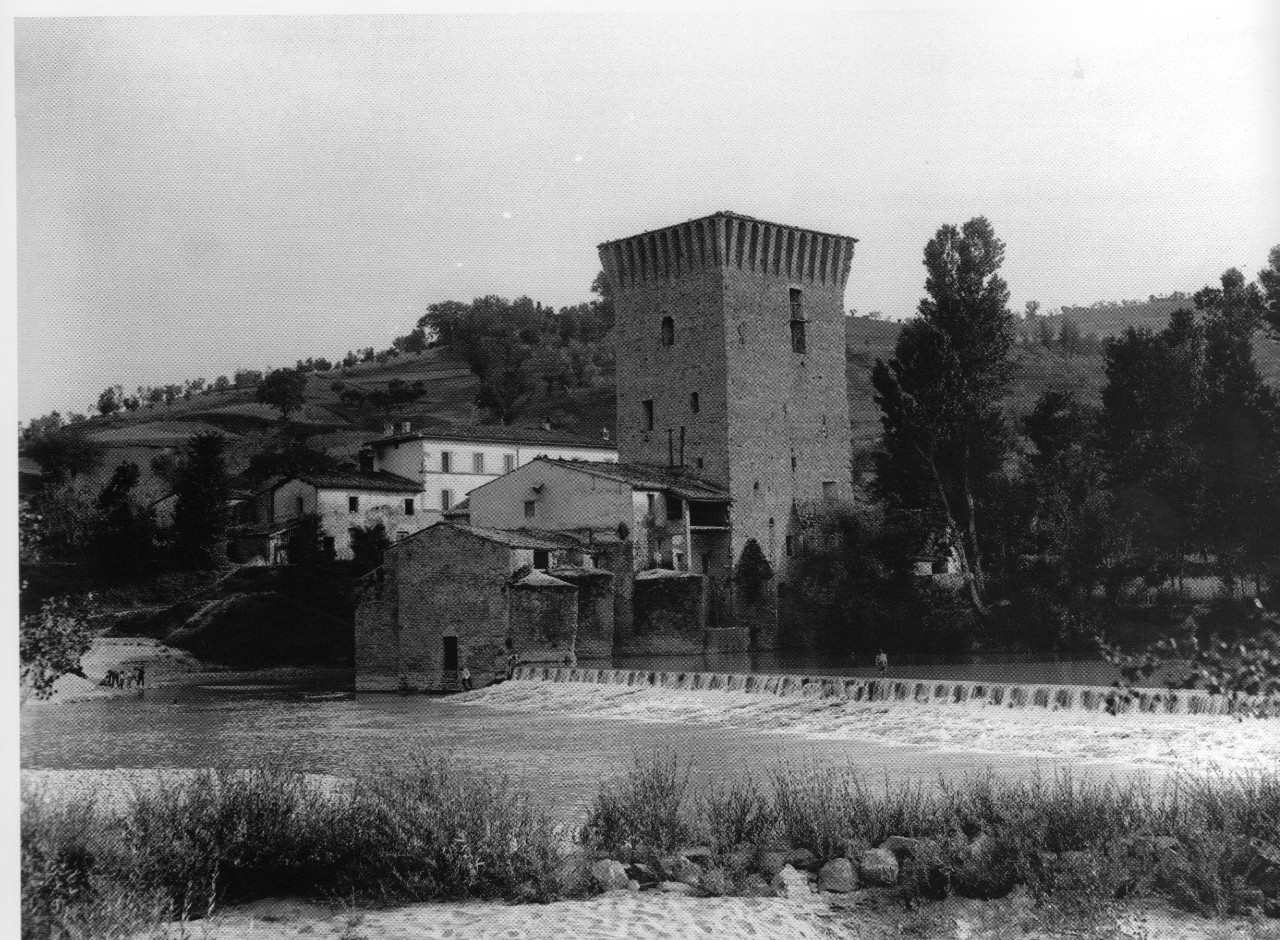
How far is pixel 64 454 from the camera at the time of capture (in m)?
10.2

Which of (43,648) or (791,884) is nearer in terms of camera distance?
(791,884)

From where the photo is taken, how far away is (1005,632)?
71.7 feet

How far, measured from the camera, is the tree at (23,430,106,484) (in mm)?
8766

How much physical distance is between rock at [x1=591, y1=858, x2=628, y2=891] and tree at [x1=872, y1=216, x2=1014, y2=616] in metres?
17.7

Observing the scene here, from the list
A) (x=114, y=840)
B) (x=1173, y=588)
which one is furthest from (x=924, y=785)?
(x=1173, y=588)

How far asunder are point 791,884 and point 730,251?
70.1 feet

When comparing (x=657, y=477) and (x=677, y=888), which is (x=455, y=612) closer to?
(x=657, y=477)

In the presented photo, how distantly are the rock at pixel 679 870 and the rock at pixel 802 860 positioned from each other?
0.52m

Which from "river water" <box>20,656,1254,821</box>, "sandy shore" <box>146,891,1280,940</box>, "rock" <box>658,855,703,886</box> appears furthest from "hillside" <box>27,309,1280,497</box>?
"rock" <box>658,855,703,886</box>

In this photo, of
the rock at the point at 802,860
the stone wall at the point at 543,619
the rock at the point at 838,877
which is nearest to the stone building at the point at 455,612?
the stone wall at the point at 543,619

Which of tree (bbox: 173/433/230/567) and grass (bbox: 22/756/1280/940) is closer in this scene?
grass (bbox: 22/756/1280/940)

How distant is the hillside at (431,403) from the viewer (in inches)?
542

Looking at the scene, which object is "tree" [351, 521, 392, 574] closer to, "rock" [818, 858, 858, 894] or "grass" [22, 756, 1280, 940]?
"grass" [22, 756, 1280, 940]

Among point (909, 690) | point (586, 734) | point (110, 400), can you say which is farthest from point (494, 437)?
point (110, 400)
